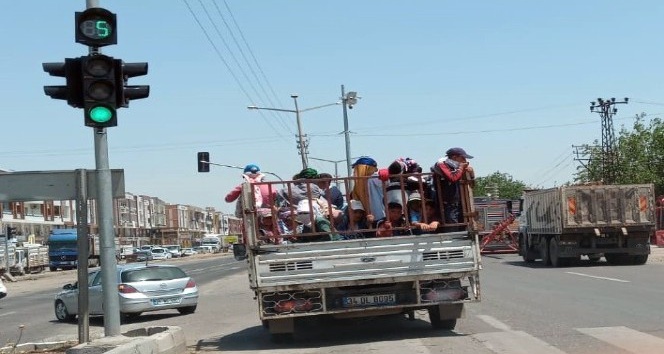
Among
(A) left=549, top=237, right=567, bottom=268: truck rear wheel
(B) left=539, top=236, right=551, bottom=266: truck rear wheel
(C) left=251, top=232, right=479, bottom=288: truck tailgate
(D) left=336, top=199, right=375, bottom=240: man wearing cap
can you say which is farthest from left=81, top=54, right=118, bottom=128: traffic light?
(B) left=539, top=236, right=551, bottom=266: truck rear wheel

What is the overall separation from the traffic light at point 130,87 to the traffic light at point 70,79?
43 cm

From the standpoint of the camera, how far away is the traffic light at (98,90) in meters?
9.01

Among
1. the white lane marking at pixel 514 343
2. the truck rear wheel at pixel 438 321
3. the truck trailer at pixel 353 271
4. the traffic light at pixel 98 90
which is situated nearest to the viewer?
the traffic light at pixel 98 90

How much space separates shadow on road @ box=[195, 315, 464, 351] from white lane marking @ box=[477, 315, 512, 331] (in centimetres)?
81

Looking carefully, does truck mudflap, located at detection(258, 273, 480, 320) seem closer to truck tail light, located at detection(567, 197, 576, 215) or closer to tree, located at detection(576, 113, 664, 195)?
truck tail light, located at detection(567, 197, 576, 215)

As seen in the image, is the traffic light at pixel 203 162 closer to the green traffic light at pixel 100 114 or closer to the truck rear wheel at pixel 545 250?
the truck rear wheel at pixel 545 250

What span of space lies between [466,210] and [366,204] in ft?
4.26

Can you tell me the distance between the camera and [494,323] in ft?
41.3

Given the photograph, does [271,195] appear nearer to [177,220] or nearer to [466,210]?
[466,210]

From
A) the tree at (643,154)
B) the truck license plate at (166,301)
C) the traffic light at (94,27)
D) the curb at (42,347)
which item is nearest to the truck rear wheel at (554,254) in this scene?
the truck license plate at (166,301)

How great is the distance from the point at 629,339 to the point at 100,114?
21.8 feet

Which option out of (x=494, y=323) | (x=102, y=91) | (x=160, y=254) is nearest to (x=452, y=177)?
(x=494, y=323)

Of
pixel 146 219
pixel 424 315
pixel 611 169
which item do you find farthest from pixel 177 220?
pixel 424 315

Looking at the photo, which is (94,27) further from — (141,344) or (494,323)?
(494,323)
